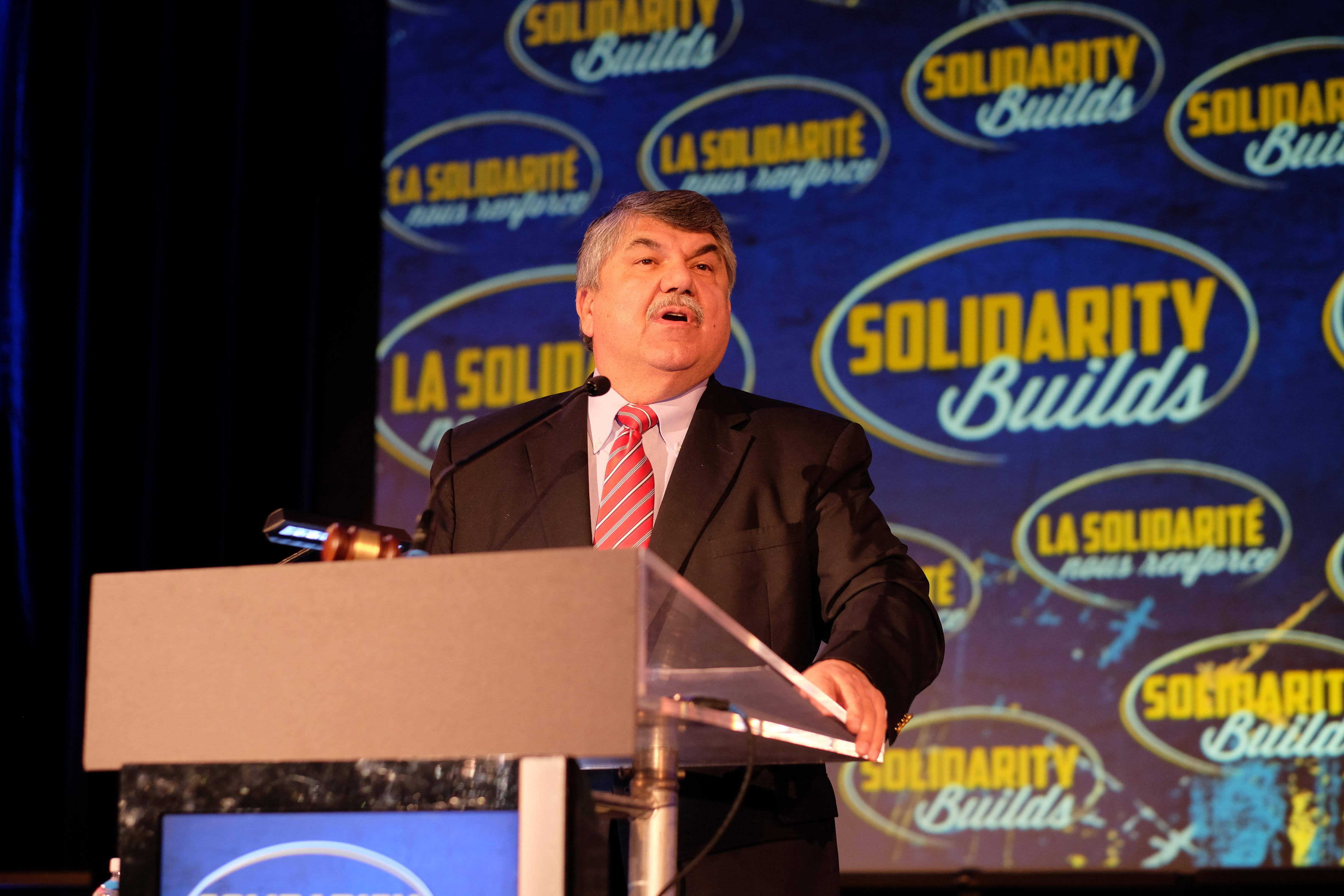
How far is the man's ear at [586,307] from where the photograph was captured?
221 centimetres

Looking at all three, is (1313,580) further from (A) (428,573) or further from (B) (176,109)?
(B) (176,109)

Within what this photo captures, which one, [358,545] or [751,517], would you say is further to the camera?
[751,517]

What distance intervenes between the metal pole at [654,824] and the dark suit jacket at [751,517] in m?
0.47

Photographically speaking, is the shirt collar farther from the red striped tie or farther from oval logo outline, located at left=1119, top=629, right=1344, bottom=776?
oval logo outline, located at left=1119, top=629, right=1344, bottom=776

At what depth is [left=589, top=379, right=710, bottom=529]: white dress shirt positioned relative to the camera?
75.1 inches

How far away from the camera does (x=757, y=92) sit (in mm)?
3895

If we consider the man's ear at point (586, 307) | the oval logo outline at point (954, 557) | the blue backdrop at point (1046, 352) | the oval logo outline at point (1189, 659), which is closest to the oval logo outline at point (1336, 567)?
the blue backdrop at point (1046, 352)

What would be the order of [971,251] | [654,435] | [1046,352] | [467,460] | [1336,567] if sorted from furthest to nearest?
1. [971,251]
2. [1046,352]
3. [1336,567]
4. [654,435]
5. [467,460]

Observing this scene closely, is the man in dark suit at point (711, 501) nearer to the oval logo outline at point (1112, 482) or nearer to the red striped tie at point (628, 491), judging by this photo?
the red striped tie at point (628, 491)

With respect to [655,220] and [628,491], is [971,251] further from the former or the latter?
[628,491]

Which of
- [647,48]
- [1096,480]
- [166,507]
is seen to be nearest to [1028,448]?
[1096,480]

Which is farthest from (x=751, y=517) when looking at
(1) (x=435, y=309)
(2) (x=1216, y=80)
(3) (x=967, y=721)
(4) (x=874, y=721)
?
(1) (x=435, y=309)

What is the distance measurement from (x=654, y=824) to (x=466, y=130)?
3281 millimetres

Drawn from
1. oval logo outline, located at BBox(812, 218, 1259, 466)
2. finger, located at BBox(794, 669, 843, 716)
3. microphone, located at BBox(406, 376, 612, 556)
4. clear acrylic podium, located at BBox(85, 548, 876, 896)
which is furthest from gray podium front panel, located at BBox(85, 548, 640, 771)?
oval logo outline, located at BBox(812, 218, 1259, 466)
